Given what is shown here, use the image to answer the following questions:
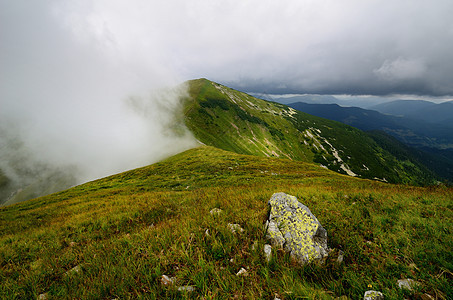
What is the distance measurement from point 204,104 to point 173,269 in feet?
571

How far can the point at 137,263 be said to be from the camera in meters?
4.16

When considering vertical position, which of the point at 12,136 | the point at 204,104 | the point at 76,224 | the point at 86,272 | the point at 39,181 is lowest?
the point at 39,181

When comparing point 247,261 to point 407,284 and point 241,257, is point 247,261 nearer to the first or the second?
point 241,257

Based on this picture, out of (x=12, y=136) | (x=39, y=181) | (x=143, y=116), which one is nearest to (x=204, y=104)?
(x=143, y=116)

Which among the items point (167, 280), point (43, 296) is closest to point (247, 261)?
point (167, 280)

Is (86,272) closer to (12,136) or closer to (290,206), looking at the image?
(290,206)

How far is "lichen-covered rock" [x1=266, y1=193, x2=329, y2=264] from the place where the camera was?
430 centimetres

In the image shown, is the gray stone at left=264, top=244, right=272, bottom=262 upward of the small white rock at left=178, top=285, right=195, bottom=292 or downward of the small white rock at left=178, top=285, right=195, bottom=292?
downward

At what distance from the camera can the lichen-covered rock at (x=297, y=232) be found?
14.1 feet

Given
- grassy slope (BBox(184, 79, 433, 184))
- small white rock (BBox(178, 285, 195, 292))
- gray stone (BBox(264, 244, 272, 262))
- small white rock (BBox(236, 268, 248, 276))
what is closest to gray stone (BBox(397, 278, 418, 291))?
gray stone (BBox(264, 244, 272, 262))

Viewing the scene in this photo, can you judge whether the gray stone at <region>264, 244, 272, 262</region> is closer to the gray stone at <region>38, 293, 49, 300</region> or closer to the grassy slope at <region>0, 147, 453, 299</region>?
the grassy slope at <region>0, 147, 453, 299</region>

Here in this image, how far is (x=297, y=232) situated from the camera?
4.72 meters

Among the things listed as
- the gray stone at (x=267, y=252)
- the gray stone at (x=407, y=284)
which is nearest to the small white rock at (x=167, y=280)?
the gray stone at (x=267, y=252)

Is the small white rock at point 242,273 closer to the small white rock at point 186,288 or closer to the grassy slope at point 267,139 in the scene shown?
the small white rock at point 186,288
